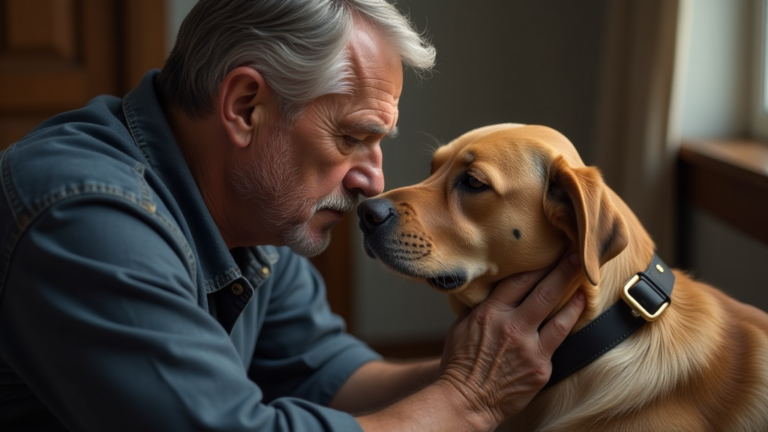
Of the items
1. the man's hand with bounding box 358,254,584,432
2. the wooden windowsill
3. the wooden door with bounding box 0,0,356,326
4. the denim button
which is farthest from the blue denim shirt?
the wooden door with bounding box 0,0,356,326

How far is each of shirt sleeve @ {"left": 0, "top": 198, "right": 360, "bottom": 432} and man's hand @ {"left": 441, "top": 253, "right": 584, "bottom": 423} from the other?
1.29 feet

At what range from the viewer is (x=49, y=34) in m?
2.96

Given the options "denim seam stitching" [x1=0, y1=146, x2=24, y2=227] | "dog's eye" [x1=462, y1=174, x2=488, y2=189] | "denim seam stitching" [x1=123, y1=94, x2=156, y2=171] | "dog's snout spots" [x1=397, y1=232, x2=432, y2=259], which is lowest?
"dog's snout spots" [x1=397, y1=232, x2=432, y2=259]

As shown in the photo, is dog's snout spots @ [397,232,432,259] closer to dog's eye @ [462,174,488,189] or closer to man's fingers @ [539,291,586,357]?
dog's eye @ [462,174,488,189]

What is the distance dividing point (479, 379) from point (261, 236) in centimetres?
50

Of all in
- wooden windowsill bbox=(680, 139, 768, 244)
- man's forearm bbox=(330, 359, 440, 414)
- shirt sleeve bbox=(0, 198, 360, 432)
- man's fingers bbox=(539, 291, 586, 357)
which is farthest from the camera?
wooden windowsill bbox=(680, 139, 768, 244)

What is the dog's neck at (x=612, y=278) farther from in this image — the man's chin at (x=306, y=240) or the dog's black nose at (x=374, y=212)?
the man's chin at (x=306, y=240)

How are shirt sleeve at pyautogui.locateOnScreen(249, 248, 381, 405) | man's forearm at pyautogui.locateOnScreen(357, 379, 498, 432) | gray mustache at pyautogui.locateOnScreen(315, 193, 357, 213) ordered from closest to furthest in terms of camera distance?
1. man's forearm at pyautogui.locateOnScreen(357, 379, 498, 432)
2. gray mustache at pyautogui.locateOnScreen(315, 193, 357, 213)
3. shirt sleeve at pyautogui.locateOnScreen(249, 248, 381, 405)

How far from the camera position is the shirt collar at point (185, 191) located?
1310 mm

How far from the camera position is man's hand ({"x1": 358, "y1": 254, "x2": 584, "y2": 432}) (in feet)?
4.19

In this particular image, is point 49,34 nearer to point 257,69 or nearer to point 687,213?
point 257,69

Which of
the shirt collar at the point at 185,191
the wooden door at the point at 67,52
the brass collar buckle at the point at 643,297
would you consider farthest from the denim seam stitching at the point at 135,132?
the wooden door at the point at 67,52

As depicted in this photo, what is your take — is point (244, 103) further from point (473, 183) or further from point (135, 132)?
point (473, 183)

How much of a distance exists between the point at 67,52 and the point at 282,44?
2090 millimetres
